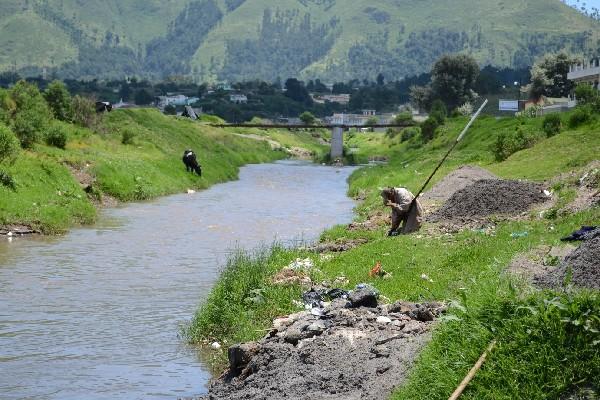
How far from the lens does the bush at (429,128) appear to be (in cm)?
9350

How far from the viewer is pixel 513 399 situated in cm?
1062

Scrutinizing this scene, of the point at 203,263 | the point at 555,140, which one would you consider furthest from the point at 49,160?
the point at 555,140

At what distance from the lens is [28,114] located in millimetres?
52000

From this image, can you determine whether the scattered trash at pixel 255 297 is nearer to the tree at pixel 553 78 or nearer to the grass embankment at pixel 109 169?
the grass embankment at pixel 109 169

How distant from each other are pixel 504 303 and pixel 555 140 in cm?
3999

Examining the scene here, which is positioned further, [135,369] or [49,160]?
[49,160]

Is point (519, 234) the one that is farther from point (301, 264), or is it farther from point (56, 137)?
point (56, 137)

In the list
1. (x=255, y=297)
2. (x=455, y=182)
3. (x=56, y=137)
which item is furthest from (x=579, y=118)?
(x=255, y=297)

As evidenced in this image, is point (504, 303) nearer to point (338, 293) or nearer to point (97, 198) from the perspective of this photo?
point (338, 293)

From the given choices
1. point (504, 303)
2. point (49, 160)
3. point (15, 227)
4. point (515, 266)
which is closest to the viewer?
point (504, 303)

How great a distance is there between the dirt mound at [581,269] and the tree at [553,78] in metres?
115

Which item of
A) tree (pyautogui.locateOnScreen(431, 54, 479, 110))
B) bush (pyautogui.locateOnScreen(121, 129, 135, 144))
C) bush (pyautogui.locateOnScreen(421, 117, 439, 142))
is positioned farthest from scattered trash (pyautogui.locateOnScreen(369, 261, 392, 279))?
tree (pyautogui.locateOnScreen(431, 54, 479, 110))

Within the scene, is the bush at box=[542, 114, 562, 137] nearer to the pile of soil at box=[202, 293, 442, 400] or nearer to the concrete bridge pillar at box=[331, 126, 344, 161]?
the pile of soil at box=[202, 293, 442, 400]

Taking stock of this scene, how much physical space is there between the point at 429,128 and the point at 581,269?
266 feet
